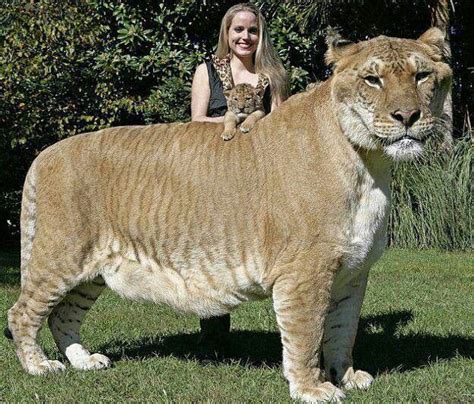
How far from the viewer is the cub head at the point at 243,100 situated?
19.4ft

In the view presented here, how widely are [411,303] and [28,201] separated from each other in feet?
14.4

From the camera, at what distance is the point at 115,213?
5629 mm

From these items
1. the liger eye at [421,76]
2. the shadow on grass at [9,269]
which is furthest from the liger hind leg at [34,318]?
the shadow on grass at [9,269]

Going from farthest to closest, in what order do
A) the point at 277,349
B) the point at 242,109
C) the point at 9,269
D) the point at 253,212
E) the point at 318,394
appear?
the point at 9,269
the point at 277,349
the point at 242,109
the point at 253,212
the point at 318,394

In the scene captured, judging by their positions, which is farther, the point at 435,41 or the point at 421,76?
the point at 435,41

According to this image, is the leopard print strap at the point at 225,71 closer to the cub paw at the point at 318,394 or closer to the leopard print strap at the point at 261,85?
the leopard print strap at the point at 261,85

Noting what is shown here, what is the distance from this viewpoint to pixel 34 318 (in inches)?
229

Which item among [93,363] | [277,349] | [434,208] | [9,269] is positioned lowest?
[9,269]

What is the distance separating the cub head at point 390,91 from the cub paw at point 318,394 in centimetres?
142

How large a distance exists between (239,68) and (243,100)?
0.54m

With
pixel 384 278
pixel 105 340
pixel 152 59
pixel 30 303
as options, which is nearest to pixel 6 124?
pixel 152 59

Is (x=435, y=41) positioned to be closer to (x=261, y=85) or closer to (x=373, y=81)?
(x=373, y=81)

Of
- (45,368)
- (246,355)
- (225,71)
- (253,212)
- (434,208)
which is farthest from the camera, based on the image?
(434,208)

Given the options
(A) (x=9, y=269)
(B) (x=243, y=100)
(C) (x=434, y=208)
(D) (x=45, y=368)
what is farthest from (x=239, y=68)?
(C) (x=434, y=208)
